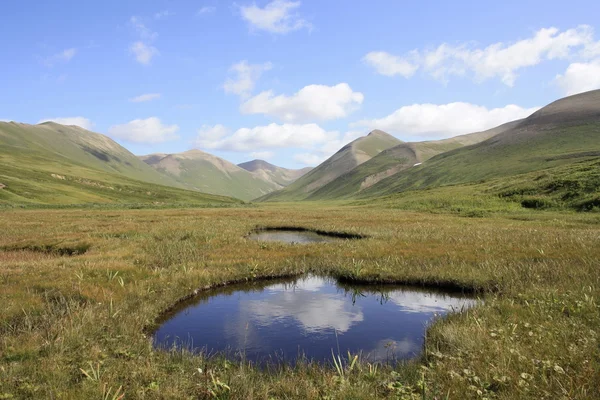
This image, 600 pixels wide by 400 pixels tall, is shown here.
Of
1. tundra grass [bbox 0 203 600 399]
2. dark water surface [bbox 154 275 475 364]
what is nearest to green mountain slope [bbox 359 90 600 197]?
tundra grass [bbox 0 203 600 399]

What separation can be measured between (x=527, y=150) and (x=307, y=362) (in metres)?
162

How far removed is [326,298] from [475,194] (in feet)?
203

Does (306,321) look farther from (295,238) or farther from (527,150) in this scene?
(527,150)

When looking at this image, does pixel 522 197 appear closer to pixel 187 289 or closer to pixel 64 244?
pixel 187 289

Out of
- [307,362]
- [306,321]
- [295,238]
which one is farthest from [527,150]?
[307,362]

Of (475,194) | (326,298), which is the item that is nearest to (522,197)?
(475,194)

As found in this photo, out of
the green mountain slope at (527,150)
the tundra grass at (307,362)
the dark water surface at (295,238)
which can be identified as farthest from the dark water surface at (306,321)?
the green mountain slope at (527,150)

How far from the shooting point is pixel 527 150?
140 m

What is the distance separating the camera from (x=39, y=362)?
733cm

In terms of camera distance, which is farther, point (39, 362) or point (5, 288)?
point (5, 288)

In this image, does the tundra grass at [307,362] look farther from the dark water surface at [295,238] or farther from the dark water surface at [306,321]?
the dark water surface at [295,238]

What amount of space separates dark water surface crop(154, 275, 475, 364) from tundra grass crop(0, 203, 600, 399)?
847 millimetres

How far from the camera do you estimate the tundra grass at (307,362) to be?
255 inches

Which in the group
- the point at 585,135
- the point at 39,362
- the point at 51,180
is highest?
the point at 585,135
